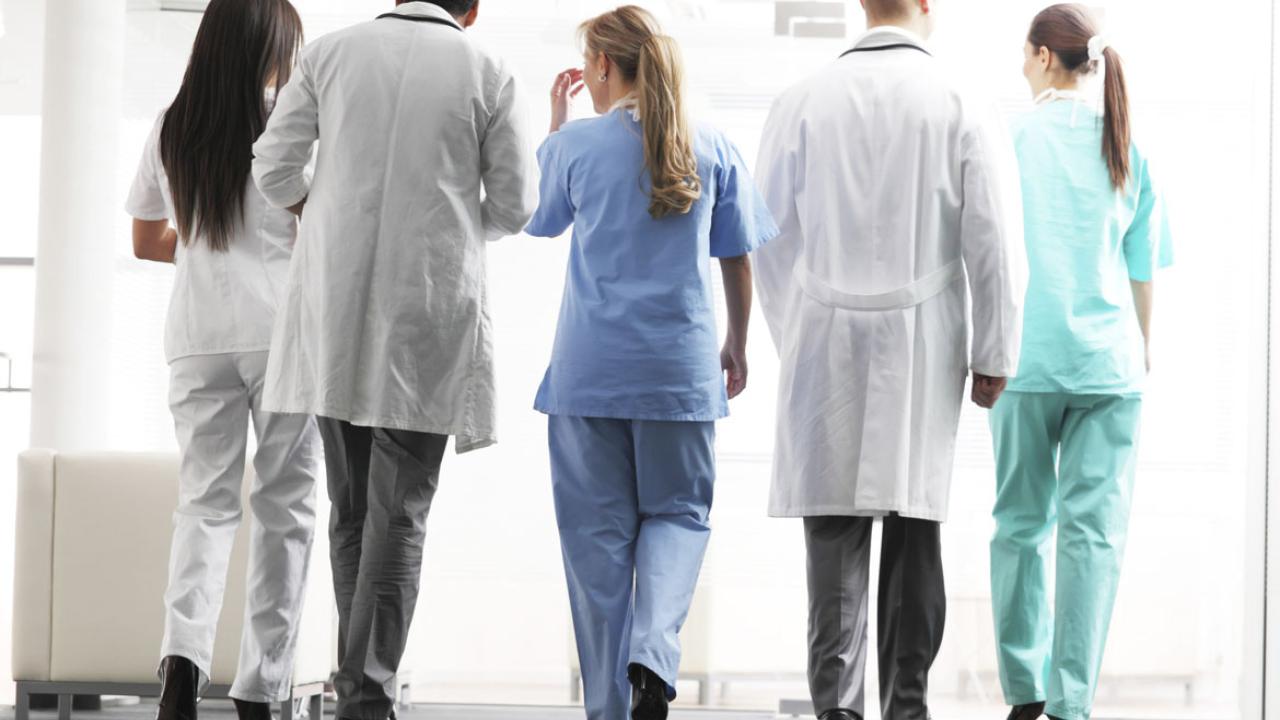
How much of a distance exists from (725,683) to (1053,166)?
160 centimetres

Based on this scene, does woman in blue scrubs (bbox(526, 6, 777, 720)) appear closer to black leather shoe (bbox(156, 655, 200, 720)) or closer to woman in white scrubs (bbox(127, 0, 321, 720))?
woman in white scrubs (bbox(127, 0, 321, 720))

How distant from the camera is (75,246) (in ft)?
12.2

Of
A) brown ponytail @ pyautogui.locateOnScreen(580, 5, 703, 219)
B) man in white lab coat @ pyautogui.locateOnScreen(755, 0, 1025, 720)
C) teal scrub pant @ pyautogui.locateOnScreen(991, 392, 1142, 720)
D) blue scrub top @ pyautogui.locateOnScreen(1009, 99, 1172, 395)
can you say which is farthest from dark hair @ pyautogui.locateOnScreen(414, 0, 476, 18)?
teal scrub pant @ pyautogui.locateOnScreen(991, 392, 1142, 720)

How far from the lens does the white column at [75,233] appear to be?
3682 mm

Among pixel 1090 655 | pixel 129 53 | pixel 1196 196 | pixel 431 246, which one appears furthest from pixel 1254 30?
pixel 129 53

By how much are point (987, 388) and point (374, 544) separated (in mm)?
1131

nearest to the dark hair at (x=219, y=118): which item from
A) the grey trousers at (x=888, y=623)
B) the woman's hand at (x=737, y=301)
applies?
the woman's hand at (x=737, y=301)

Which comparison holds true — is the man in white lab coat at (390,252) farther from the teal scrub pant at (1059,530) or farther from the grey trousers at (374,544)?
the teal scrub pant at (1059,530)

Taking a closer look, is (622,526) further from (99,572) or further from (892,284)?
(99,572)

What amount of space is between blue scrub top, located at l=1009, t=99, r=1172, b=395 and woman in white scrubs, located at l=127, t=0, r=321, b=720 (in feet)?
4.83

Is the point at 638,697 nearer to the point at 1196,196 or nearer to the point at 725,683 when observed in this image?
the point at 725,683

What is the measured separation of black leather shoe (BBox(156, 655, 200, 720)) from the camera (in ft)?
7.92

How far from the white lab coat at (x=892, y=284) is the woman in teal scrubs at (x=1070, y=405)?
386 millimetres

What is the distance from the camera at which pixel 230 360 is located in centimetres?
251
